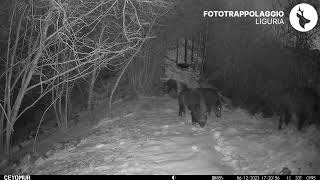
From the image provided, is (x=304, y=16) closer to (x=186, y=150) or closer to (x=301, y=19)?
(x=301, y=19)

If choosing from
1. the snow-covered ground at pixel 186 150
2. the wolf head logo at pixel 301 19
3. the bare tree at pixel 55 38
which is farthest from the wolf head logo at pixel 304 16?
the bare tree at pixel 55 38

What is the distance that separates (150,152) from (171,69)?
30.7m

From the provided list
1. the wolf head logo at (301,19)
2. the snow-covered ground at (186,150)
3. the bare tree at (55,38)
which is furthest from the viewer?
the wolf head logo at (301,19)

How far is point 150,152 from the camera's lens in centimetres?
895

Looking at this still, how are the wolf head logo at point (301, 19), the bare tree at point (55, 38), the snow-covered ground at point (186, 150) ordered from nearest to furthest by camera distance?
the snow-covered ground at point (186, 150)
the bare tree at point (55, 38)
the wolf head logo at point (301, 19)

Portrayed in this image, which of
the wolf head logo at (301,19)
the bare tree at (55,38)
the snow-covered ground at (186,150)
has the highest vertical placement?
the wolf head logo at (301,19)

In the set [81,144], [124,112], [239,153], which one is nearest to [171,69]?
[124,112]

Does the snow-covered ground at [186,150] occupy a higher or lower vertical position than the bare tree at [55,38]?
lower

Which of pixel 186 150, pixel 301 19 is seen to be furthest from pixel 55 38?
pixel 301 19

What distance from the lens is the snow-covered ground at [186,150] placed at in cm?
739

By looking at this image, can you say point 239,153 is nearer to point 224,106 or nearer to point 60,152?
point 60,152

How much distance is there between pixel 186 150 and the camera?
29.0 feet

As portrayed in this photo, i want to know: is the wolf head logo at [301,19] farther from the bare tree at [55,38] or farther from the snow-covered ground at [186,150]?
the bare tree at [55,38]

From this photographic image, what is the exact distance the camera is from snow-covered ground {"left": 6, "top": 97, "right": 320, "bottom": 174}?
7.39m
